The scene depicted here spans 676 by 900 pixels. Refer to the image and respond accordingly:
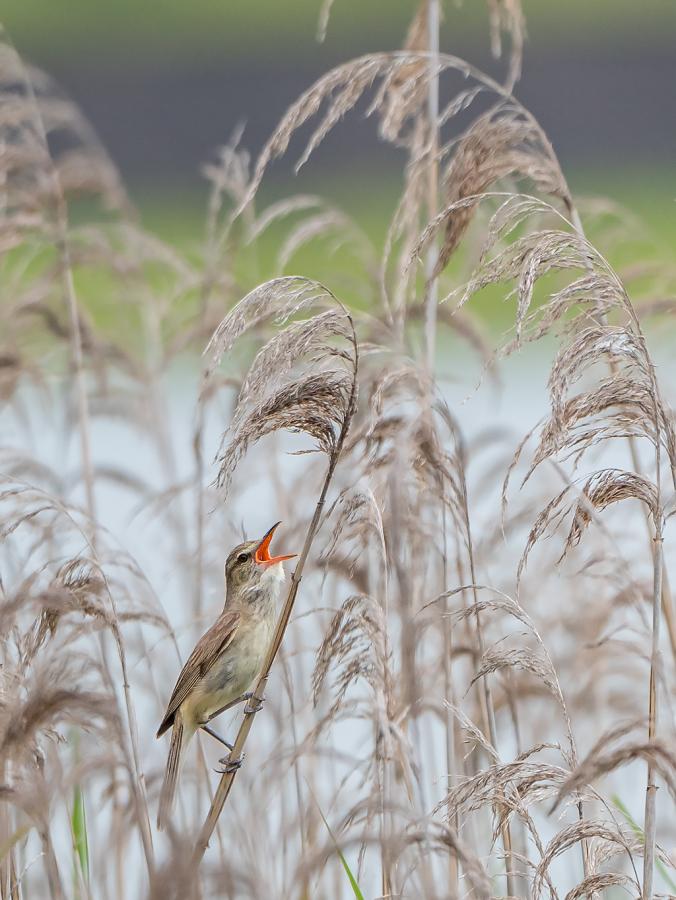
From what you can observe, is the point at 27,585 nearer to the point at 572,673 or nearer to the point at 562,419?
the point at 562,419

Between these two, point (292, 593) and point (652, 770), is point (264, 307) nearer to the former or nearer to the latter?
point (292, 593)

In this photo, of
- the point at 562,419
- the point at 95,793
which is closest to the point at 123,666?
the point at 562,419

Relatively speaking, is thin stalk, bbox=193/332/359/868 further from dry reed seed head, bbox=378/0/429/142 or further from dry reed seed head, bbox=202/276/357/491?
dry reed seed head, bbox=378/0/429/142

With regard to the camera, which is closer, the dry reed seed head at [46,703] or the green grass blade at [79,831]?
the dry reed seed head at [46,703]

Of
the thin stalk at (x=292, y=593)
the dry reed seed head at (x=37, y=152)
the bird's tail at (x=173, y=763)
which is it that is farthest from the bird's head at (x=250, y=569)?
the dry reed seed head at (x=37, y=152)

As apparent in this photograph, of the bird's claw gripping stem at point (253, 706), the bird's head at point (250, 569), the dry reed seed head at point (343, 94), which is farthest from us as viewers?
the bird's head at point (250, 569)

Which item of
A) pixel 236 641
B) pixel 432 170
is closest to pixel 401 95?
pixel 432 170

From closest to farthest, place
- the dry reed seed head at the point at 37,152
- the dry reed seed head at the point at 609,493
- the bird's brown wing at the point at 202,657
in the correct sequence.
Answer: the dry reed seed head at the point at 609,493 < the bird's brown wing at the point at 202,657 < the dry reed seed head at the point at 37,152

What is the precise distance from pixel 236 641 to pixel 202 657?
16cm

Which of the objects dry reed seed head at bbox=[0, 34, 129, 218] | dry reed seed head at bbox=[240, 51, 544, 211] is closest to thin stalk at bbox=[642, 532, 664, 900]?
dry reed seed head at bbox=[240, 51, 544, 211]

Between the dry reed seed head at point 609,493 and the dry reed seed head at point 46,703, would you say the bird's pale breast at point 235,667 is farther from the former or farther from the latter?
the dry reed seed head at point 609,493

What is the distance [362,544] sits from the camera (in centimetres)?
299

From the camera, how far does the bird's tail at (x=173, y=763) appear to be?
2844 millimetres

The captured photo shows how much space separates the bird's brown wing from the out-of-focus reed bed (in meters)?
0.10
